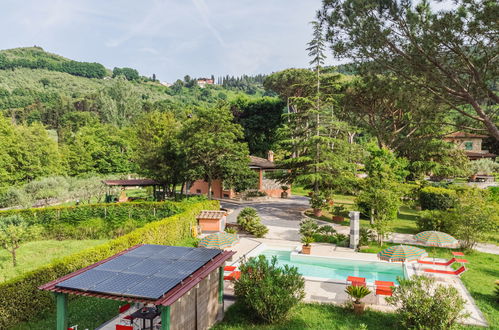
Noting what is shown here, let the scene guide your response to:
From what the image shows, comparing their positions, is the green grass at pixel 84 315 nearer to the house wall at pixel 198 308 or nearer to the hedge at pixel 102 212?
the house wall at pixel 198 308

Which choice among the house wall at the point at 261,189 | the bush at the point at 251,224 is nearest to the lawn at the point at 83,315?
the bush at the point at 251,224

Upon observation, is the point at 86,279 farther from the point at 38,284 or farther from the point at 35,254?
the point at 35,254

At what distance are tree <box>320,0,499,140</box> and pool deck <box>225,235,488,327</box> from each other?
20.5 ft

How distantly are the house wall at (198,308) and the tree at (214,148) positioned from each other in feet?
63.5

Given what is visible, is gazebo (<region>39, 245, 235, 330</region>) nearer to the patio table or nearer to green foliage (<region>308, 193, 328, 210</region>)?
the patio table

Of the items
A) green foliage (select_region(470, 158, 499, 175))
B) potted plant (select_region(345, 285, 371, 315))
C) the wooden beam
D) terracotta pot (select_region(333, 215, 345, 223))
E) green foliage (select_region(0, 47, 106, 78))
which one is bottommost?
potted plant (select_region(345, 285, 371, 315))

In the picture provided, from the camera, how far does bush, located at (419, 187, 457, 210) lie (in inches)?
987

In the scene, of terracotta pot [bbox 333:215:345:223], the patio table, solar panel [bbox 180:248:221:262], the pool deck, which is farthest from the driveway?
the patio table

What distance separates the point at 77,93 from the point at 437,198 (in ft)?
412

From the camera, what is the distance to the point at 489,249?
19.4 meters

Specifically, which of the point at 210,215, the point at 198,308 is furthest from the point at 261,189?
the point at 198,308

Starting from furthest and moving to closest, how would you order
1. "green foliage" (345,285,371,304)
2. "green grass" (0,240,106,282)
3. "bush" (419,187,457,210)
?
1. "bush" (419,187,457,210)
2. "green grass" (0,240,106,282)
3. "green foliage" (345,285,371,304)

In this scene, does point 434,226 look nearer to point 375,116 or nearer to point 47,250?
point 375,116

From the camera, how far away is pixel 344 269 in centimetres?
1667
